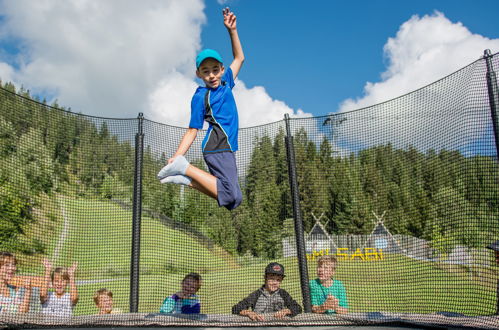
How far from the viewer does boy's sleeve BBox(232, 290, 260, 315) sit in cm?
299

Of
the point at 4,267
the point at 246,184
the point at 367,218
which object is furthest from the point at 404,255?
the point at 4,267

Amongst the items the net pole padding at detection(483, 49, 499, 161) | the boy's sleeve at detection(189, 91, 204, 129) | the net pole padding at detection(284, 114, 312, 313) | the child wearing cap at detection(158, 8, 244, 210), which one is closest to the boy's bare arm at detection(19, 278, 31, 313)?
the child wearing cap at detection(158, 8, 244, 210)

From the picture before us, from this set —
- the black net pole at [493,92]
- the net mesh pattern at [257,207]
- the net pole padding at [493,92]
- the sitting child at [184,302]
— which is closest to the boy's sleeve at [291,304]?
the net mesh pattern at [257,207]

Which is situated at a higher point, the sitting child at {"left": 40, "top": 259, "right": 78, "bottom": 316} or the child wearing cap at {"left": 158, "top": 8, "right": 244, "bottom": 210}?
the child wearing cap at {"left": 158, "top": 8, "right": 244, "bottom": 210}

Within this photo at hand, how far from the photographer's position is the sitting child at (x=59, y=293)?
3143mm

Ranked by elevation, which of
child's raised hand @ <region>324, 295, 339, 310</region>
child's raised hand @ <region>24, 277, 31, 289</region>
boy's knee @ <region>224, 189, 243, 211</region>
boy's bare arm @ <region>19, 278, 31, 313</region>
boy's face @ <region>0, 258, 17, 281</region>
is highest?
boy's knee @ <region>224, 189, 243, 211</region>

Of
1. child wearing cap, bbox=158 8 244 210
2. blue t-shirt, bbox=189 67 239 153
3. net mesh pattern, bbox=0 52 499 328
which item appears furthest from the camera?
net mesh pattern, bbox=0 52 499 328

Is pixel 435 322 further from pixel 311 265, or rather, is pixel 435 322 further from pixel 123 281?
pixel 123 281

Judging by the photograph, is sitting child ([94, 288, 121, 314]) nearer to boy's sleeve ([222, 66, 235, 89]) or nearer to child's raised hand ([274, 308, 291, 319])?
child's raised hand ([274, 308, 291, 319])

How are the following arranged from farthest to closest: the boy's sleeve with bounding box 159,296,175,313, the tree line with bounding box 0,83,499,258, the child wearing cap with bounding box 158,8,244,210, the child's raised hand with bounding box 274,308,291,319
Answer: the tree line with bounding box 0,83,499,258 < the boy's sleeve with bounding box 159,296,175,313 < the child's raised hand with bounding box 274,308,291,319 < the child wearing cap with bounding box 158,8,244,210

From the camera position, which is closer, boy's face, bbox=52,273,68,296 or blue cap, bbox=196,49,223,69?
blue cap, bbox=196,49,223,69

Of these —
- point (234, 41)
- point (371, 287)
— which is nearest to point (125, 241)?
point (234, 41)

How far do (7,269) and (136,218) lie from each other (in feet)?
3.63

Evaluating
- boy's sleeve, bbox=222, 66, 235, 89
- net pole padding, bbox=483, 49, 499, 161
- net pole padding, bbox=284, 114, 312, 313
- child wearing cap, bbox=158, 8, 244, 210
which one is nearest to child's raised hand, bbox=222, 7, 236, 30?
child wearing cap, bbox=158, 8, 244, 210
